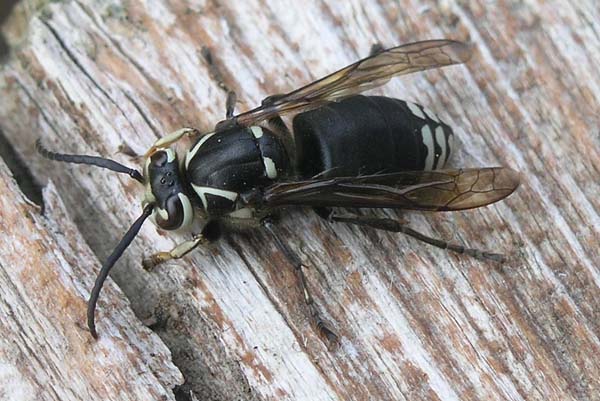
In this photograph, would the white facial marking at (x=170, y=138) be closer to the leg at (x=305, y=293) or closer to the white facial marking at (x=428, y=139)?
the leg at (x=305, y=293)

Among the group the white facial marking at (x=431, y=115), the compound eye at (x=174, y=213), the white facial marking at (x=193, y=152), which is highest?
the white facial marking at (x=193, y=152)

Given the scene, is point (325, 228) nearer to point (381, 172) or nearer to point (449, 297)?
point (381, 172)

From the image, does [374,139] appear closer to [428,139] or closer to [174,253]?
[428,139]

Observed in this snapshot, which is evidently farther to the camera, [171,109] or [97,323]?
[171,109]

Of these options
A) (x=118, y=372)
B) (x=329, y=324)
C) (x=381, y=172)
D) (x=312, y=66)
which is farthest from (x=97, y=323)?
(x=312, y=66)

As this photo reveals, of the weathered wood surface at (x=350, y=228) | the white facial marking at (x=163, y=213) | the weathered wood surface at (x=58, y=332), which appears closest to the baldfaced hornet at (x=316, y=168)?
the white facial marking at (x=163, y=213)

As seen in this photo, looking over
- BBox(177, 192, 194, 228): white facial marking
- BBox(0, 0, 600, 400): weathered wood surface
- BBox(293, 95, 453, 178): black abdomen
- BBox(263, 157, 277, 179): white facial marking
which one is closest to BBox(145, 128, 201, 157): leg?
BBox(0, 0, 600, 400): weathered wood surface

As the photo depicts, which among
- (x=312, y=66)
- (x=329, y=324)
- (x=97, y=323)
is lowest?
(x=329, y=324)

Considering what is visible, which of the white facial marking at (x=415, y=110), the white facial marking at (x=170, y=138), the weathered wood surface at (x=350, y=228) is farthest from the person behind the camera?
the white facial marking at (x=415, y=110)
